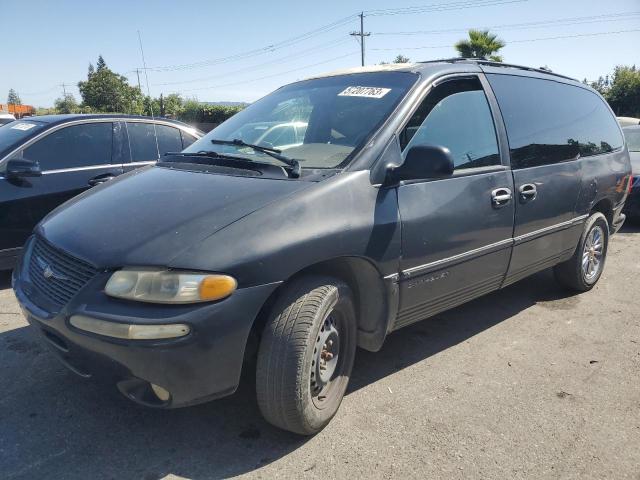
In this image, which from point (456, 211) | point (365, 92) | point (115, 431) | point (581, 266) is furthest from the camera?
point (581, 266)

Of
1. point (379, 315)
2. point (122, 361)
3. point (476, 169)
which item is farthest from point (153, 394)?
point (476, 169)

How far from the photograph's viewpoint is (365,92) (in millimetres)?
3094

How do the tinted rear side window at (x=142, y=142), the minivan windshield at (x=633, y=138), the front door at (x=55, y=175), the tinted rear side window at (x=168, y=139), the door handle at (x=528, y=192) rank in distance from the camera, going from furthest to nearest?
the minivan windshield at (x=633, y=138), the tinted rear side window at (x=168, y=139), the tinted rear side window at (x=142, y=142), the front door at (x=55, y=175), the door handle at (x=528, y=192)

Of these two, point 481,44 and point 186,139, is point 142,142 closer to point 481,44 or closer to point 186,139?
point 186,139

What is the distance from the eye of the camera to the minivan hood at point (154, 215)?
213 centimetres

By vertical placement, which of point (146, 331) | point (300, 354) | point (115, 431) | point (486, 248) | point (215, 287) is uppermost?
point (215, 287)

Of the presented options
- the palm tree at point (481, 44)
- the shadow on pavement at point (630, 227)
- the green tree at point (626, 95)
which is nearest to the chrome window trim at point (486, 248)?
the shadow on pavement at point (630, 227)

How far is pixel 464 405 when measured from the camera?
9.22 ft

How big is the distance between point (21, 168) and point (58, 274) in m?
2.83

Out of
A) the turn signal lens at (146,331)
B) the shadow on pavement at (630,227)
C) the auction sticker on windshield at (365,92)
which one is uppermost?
the auction sticker on windshield at (365,92)

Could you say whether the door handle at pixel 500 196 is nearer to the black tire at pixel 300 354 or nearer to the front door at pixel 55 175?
the black tire at pixel 300 354

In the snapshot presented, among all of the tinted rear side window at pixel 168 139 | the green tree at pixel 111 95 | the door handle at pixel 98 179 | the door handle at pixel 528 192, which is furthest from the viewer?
the green tree at pixel 111 95

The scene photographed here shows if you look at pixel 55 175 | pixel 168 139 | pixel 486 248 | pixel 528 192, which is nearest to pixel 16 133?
pixel 55 175

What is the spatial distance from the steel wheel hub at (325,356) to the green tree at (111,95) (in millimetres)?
36292
